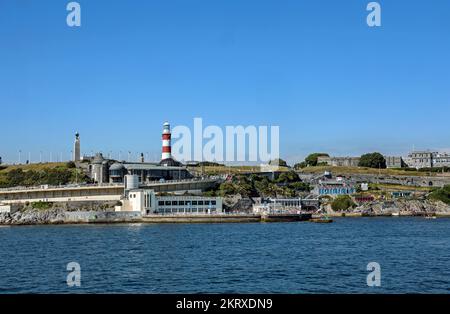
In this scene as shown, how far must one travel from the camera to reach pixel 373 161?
13862cm

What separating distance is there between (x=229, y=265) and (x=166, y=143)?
70474mm

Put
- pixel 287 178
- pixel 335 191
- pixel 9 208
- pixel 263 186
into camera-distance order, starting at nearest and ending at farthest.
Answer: pixel 9 208
pixel 263 186
pixel 335 191
pixel 287 178

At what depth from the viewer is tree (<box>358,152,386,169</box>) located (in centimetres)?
13862

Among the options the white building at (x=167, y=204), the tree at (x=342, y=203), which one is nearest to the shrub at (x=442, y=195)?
the tree at (x=342, y=203)

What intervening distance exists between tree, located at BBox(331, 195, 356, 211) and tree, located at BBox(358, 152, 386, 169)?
46.5 meters

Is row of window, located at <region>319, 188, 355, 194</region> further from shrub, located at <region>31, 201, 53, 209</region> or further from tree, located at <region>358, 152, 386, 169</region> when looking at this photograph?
shrub, located at <region>31, 201, 53, 209</region>

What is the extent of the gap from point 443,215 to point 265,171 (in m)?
34.2

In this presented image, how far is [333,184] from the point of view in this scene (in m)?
106

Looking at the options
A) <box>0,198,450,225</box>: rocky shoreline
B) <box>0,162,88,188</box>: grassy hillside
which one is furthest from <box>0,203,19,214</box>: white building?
<box>0,162,88,188</box>: grassy hillside

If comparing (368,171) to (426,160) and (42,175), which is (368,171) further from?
(42,175)

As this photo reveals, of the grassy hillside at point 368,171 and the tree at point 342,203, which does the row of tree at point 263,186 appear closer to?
the tree at point 342,203

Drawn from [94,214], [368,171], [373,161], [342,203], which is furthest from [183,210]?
[373,161]
